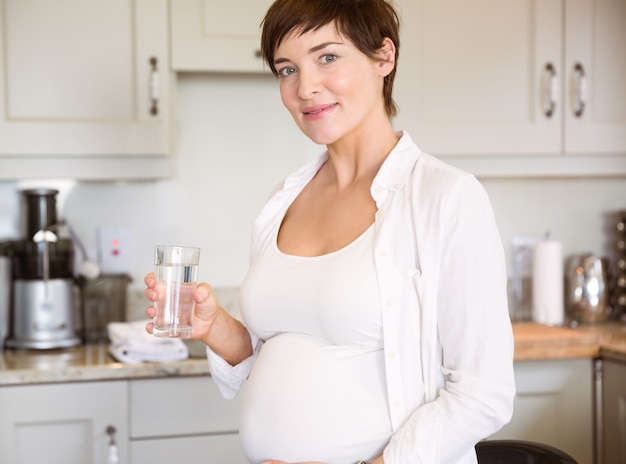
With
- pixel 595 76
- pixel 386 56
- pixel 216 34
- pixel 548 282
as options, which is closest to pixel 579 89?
pixel 595 76

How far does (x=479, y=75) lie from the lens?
2.51m

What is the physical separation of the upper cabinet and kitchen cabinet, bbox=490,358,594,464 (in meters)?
1.21

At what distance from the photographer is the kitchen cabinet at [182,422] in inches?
86.7

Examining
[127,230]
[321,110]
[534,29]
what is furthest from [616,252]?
[321,110]

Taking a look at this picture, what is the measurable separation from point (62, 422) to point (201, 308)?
98 centimetres

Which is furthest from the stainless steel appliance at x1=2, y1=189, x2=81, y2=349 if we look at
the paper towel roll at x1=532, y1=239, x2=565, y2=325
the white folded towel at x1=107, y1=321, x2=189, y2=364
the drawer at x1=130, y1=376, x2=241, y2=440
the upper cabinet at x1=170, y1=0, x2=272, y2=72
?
Answer: the paper towel roll at x1=532, y1=239, x2=565, y2=325

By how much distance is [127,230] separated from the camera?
269cm

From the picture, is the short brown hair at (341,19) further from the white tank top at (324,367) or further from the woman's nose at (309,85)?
the white tank top at (324,367)

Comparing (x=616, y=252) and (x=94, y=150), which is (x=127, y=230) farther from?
(x=616, y=252)

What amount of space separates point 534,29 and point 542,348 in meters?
0.96

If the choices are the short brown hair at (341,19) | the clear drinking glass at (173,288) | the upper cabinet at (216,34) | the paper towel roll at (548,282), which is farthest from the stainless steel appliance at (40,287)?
the paper towel roll at (548,282)

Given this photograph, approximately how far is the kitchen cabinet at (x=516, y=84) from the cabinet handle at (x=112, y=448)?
46.6 inches

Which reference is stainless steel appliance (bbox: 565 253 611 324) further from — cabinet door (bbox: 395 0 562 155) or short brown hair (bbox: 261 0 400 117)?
short brown hair (bbox: 261 0 400 117)

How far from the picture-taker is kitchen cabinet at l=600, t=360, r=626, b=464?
235 cm
